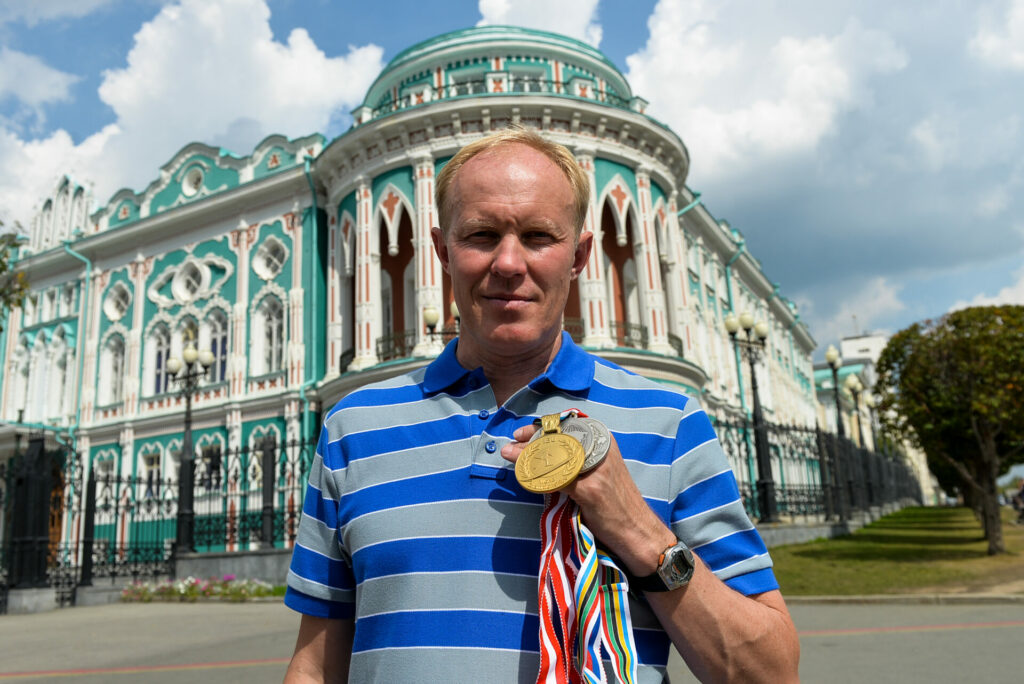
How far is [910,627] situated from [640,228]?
521 inches

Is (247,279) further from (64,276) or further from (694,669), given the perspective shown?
(694,669)

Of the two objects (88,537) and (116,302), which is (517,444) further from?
(116,302)

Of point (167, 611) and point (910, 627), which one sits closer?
point (910, 627)

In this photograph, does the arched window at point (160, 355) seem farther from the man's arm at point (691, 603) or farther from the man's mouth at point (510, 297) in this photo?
the man's arm at point (691, 603)

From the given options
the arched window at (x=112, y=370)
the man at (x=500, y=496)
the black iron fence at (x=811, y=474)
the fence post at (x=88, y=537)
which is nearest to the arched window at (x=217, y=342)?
the arched window at (x=112, y=370)

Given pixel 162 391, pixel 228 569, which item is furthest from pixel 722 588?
pixel 162 391

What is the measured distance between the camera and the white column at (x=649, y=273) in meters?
18.8

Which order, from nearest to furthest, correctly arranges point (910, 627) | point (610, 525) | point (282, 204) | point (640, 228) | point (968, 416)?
point (610, 525) < point (910, 627) < point (968, 416) < point (640, 228) < point (282, 204)

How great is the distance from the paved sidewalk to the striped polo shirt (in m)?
4.51

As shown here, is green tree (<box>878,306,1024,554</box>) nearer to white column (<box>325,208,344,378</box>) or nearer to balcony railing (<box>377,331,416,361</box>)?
balcony railing (<box>377,331,416,361</box>)

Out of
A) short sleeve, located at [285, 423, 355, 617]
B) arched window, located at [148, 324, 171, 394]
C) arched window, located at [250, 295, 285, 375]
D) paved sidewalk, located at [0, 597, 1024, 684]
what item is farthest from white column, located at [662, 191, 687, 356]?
short sleeve, located at [285, 423, 355, 617]

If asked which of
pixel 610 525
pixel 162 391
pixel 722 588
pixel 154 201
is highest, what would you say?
pixel 154 201

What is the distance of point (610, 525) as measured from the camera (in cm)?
133

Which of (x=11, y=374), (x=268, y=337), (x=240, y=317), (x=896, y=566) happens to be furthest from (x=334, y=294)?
(x=11, y=374)
